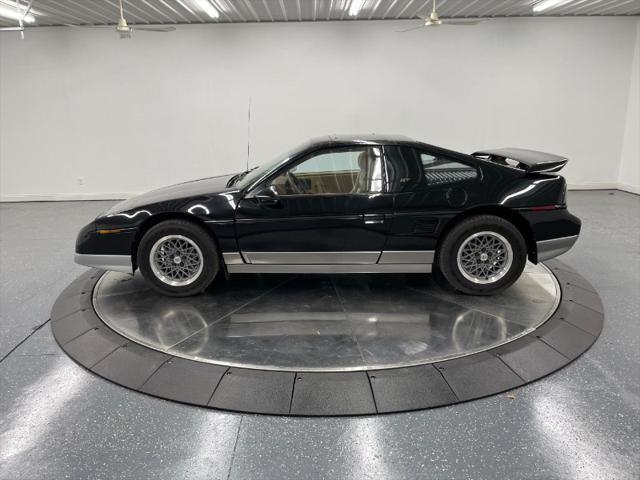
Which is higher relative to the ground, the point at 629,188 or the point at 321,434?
the point at 629,188

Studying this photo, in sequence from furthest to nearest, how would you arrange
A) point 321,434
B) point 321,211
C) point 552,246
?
point 552,246
point 321,211
point 321,434

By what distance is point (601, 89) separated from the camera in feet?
24.7

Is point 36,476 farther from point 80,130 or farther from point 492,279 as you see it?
point 80,130

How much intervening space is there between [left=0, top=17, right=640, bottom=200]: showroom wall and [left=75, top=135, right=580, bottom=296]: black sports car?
4512 mm

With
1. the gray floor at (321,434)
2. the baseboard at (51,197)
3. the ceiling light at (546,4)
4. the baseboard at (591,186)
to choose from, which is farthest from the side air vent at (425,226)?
the baseboard at (51,197)

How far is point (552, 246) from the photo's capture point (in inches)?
131

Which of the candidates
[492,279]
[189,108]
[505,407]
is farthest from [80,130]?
[505,407]

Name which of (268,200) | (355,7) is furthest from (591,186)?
(268,200)

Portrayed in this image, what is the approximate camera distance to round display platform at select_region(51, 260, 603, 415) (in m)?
2.31

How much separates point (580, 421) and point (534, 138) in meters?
6.76

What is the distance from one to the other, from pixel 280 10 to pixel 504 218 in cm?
502

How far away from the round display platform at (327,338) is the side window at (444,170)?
3.00ft

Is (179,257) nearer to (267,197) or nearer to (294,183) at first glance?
(267,197)

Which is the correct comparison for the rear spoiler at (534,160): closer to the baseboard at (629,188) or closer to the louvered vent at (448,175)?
the louvered vent at (448,175)
